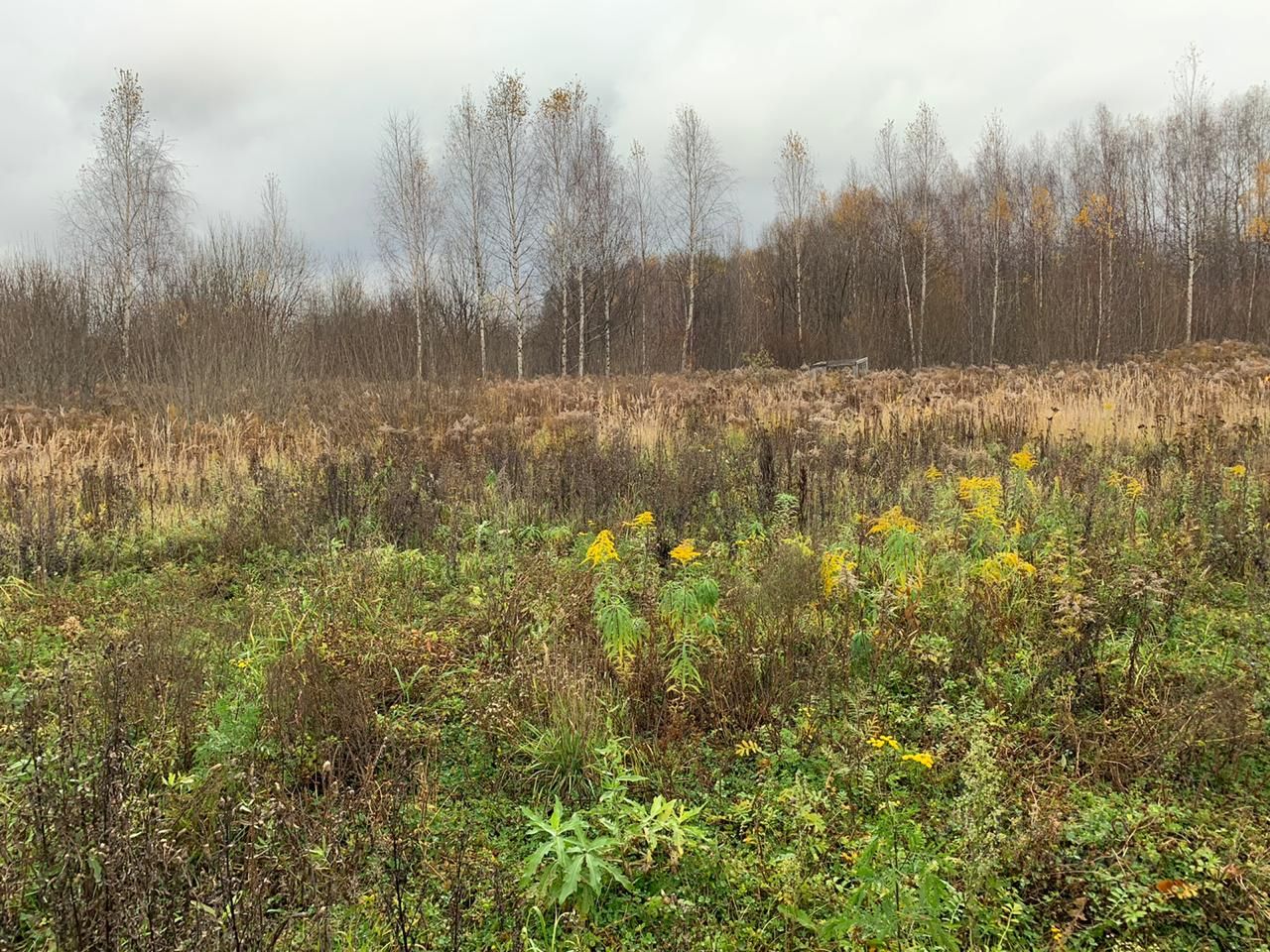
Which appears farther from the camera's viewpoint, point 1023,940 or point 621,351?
point 621,351

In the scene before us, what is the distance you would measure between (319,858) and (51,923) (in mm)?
547

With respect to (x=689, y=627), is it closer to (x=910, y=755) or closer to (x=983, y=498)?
(x=910, y=755)

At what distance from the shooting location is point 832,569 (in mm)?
3271

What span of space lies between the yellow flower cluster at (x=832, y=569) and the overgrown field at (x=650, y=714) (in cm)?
13

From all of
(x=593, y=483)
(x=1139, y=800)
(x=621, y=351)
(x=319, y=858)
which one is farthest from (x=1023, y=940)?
(x=621, y=351)

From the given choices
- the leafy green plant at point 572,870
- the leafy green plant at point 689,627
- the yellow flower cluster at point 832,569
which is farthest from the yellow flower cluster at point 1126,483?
the leafy green plant at point 572,870

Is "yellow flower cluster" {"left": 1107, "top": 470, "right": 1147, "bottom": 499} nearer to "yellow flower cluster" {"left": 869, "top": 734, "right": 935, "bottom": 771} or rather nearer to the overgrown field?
the overgrown field

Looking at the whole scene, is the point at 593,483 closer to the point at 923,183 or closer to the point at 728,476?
the point at 728,476

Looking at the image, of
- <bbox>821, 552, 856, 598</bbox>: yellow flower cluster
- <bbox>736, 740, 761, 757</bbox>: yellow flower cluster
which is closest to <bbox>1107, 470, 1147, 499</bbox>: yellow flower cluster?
<bbox>821, 552, 856, 598</bbox>: yellow flower cluster

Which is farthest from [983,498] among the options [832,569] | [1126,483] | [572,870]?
[572,870]

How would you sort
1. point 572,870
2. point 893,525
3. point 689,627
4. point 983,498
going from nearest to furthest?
point 572,870 → point 689,627 → point 893,525 → point 983,498

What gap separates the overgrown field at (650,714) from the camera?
1771mm

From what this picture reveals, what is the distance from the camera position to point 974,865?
187cm

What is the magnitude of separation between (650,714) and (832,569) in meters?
1.12
